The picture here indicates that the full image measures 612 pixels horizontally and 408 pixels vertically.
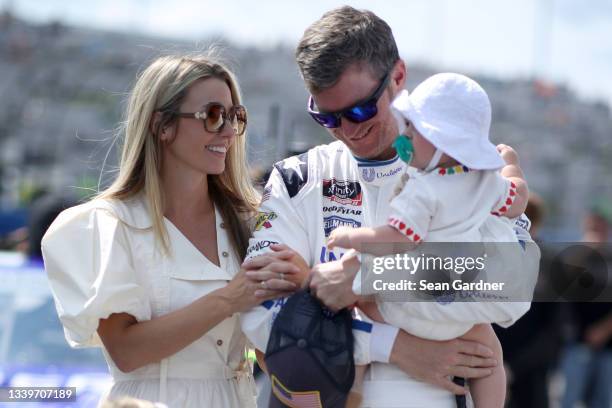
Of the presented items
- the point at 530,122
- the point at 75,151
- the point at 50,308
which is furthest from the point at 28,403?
the point at 530,122

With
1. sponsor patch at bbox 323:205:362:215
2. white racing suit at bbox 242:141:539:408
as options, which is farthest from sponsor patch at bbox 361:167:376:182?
sponsor patch at bbox 323:205:362:215

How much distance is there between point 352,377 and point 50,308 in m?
2.98

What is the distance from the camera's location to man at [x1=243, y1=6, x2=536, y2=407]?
2.47 metres

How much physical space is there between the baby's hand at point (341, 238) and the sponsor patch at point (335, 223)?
0.22 metres

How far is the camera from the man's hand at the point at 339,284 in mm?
2467

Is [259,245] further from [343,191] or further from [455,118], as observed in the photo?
[455,118]

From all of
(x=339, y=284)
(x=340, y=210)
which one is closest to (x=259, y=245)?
(x=340, y=210)

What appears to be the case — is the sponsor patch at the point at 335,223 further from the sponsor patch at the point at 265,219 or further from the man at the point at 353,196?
the sponsor patch at the point at 265,219

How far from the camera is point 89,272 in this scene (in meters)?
2.83

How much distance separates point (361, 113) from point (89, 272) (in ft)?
3.26

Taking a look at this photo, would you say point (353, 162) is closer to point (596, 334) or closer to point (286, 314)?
point (286, 314)

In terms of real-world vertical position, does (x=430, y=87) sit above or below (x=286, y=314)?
above

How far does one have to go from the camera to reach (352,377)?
2.47 metres

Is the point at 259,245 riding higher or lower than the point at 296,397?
higher
